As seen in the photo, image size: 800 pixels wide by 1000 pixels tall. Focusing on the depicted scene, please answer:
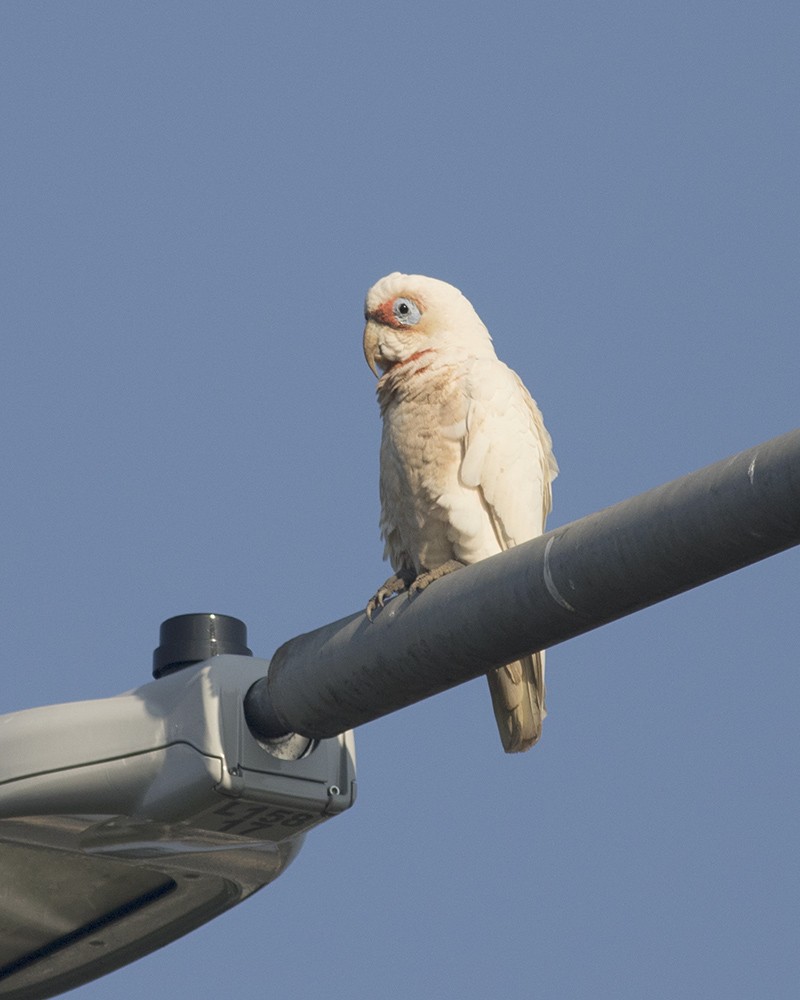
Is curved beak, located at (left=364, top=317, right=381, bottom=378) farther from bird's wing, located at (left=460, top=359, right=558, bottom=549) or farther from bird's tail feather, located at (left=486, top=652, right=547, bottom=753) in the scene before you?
bird's tail feather, located at (left=486, top=652, right=547, bottom=753)

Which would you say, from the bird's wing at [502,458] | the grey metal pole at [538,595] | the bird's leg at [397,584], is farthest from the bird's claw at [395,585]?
the grey metal pole at [538,595]

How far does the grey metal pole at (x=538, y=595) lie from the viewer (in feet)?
7.74

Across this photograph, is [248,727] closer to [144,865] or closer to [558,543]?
[144,865]

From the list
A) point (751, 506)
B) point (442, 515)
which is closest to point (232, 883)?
point (751, 506)

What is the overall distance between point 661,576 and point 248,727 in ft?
3.75

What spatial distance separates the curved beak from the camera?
593 cm

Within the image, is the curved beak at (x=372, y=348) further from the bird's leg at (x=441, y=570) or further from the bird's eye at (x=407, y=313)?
the bird's leg at (x=441, y=570)

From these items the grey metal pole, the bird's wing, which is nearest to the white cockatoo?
the bird's wing

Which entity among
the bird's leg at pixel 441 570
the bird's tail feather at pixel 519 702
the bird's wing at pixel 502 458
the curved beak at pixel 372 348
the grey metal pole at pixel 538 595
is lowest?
the grey metal pole at pixel 538 595

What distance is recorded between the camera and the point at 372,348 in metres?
5.93

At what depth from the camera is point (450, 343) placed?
584cm

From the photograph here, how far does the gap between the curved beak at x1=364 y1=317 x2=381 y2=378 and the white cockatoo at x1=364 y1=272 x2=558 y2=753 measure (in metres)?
0.03

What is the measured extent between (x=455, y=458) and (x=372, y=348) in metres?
0.64

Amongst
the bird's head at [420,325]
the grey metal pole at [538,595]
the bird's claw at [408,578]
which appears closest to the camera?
the grey metal pole at [538,595]
